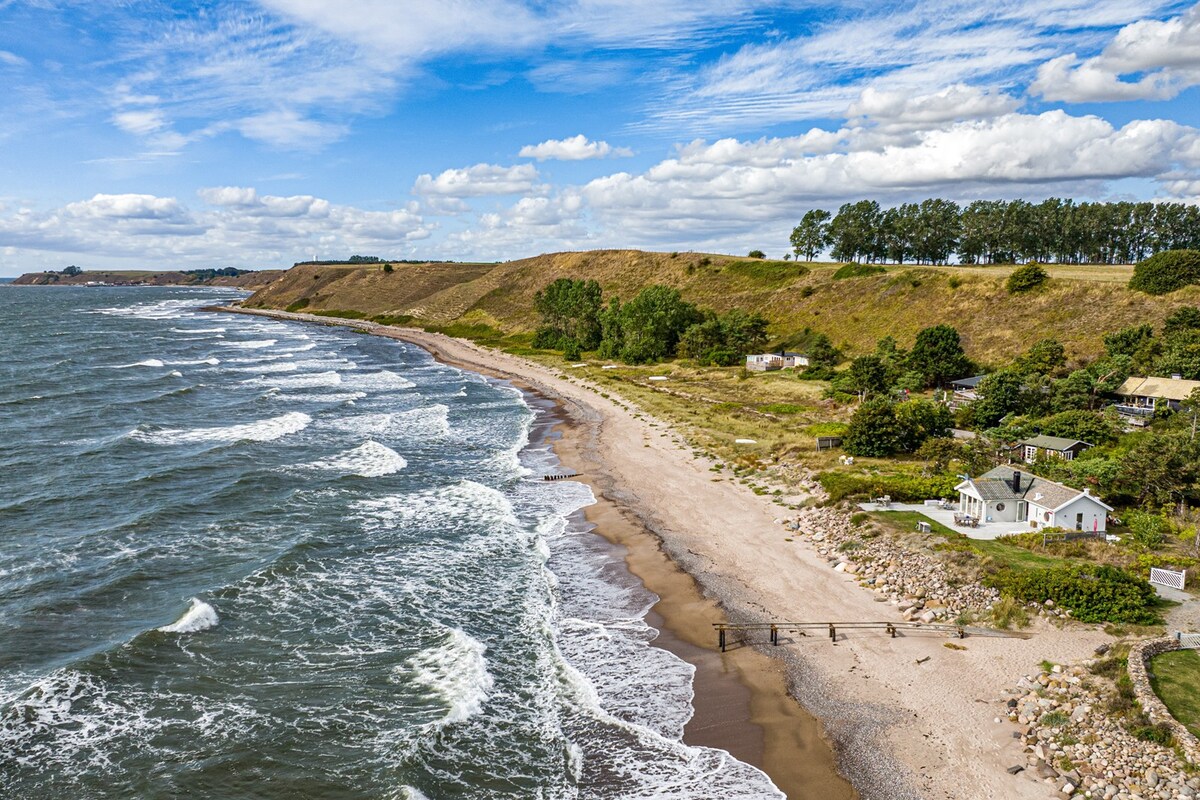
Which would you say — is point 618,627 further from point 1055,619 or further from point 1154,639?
point 1154,639

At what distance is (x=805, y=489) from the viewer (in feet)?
147

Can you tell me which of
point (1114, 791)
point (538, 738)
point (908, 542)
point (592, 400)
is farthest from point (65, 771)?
point (592, 400)

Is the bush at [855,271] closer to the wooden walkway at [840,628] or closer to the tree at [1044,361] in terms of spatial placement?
the tree at [1044,361]

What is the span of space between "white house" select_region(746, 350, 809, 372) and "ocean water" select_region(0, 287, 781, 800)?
43.2m

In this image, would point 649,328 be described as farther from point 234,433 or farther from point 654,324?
point 234,433

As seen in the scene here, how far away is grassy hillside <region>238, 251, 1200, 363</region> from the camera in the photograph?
8206 centimetres

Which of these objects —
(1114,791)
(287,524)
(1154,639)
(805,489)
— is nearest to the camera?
(1114,791)

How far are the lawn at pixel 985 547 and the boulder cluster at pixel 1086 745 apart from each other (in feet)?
27.3

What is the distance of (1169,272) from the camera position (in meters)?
80.4

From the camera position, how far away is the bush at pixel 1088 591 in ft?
89.0

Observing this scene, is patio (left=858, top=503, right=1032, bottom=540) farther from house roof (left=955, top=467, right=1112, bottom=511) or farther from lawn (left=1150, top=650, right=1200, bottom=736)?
lawn (left=1150, top=650, right=1200, bottom=736)

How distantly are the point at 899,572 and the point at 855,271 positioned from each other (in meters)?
96.0

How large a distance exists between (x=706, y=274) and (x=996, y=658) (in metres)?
127

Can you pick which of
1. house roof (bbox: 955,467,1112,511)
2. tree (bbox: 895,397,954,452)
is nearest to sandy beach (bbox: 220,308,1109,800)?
house roof (bbox: 955,467,1112,511)
